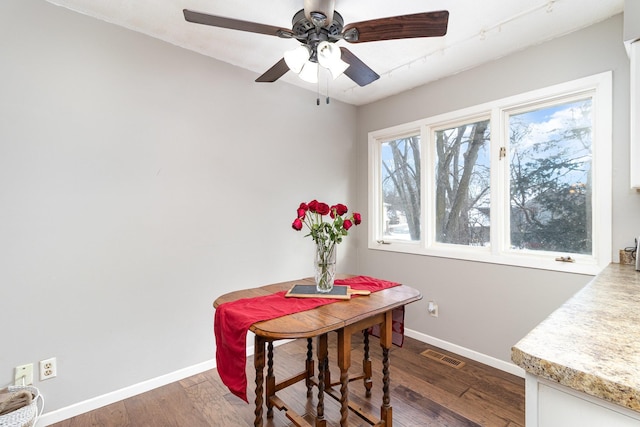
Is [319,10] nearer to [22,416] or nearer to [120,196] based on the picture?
[120,196]

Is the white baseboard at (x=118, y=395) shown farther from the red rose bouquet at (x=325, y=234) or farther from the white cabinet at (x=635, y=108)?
the white cabinet at (x=635, y=108)

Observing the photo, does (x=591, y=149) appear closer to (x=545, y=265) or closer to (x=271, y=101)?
(x=545, y=265)

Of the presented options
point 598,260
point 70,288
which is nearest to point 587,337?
point 598,260

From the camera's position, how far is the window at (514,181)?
2059 millimetres

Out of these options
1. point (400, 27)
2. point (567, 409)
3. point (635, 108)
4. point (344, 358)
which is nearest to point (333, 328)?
point (344, 358)

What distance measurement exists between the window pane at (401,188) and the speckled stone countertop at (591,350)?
6.99 feet

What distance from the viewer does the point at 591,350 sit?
0.72 metres

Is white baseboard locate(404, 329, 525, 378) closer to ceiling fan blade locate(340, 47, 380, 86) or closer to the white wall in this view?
the white wall

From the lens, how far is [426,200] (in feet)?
9.91

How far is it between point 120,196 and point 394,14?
2246mm

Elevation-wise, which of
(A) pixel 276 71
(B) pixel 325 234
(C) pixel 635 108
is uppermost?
(A) pixel 276 71

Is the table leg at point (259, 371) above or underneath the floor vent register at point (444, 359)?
above

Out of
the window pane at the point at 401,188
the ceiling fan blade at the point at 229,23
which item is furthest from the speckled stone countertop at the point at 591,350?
the window pane at the point at 401,188

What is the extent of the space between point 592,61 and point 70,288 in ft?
12.5
